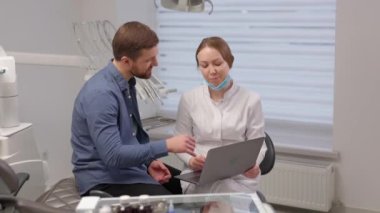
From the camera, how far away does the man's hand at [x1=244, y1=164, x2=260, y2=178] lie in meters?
2.21

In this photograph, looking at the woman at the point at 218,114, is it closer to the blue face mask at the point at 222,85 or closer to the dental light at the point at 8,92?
the blue face mask at the point at 222,85

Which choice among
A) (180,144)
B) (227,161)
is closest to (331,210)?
(227,161)

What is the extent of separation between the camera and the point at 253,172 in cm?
222

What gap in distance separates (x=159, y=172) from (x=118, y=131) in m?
0.43

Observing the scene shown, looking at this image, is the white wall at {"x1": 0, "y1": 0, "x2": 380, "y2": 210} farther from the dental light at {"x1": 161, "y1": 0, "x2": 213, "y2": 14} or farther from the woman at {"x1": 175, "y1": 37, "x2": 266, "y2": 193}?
the dental light at {"x1": 161, "y1": 0, "x2": 213, "y2": 14}

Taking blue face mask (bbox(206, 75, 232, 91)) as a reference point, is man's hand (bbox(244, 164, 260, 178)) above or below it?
below

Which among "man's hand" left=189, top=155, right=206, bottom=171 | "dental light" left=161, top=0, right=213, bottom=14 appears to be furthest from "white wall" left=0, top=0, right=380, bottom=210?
"man's hand" left=189, top=155, right=206, bottom=171

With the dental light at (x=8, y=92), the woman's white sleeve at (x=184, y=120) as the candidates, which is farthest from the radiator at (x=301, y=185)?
the dental light at (x=8, y=92)

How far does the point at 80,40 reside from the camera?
338 cm

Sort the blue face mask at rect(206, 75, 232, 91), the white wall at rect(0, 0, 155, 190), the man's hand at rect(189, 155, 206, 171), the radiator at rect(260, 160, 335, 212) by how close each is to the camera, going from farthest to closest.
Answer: the white wall at rect(0, 0, 155, 190), the radiator at rect(260, 160, 335, 212), the blue face mask at rect(206, 75, 232, 91), the man's hand at rect(189, 155, 206, 171)

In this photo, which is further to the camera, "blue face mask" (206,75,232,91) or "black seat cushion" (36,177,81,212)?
"blue face mask" (206,75,232,91)

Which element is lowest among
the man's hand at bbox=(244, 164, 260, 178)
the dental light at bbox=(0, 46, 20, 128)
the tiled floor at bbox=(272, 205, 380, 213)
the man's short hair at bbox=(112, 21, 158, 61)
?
the tiled floor at bbox=(272, 205, 380, 213)

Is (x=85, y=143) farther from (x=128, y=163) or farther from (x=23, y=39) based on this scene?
(x=23, y=39)

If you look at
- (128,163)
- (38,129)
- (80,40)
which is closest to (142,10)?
(80,40)
